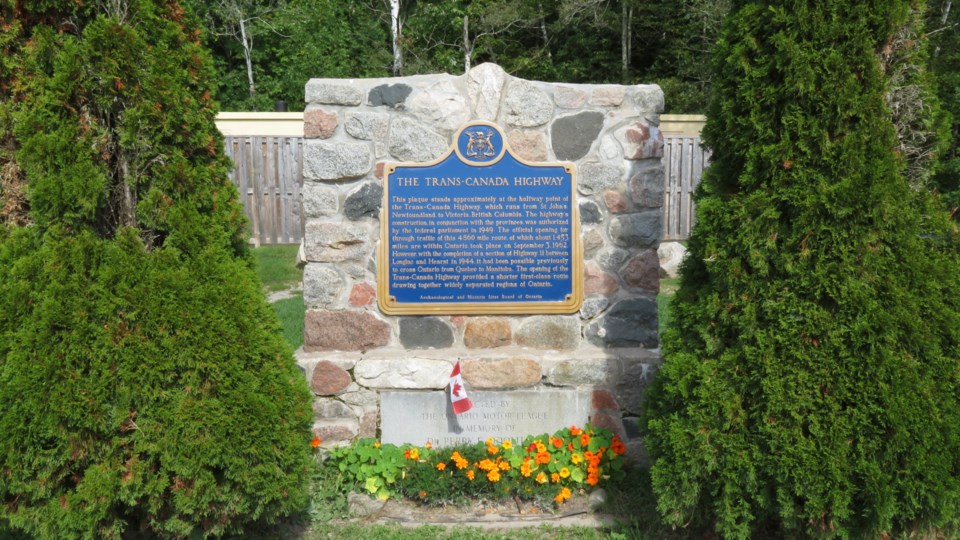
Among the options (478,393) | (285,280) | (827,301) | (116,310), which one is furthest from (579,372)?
(285,280)

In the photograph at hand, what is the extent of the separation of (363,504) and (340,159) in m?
1.91

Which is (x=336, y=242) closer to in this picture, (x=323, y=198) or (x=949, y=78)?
(x=323, y=198)

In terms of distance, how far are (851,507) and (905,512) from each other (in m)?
0.19

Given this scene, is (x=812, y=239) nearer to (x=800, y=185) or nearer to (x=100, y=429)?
(x=800, y=185)

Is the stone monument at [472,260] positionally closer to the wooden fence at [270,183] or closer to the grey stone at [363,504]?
the grey stone at [363,504]

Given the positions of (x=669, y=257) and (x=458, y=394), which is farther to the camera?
(x=669, y=257)

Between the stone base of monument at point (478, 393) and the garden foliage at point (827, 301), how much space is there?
3.59 feet

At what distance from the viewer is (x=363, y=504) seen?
3.85 m

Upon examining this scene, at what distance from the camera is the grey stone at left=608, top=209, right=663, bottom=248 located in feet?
13.5

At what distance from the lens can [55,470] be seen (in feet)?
8.99

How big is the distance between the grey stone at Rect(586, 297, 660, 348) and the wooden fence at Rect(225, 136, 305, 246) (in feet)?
27.9

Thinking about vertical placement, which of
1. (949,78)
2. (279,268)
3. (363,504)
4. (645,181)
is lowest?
(363,504)

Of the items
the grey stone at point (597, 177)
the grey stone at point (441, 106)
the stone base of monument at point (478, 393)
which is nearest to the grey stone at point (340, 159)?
the grey stone at point (441, 106)

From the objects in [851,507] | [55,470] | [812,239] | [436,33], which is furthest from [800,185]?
[436,33]
